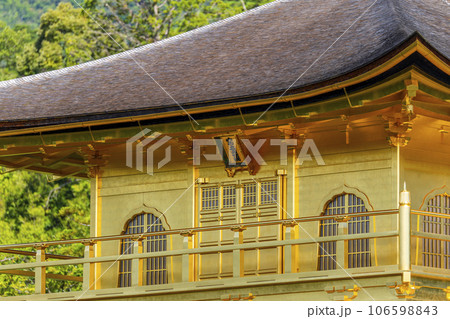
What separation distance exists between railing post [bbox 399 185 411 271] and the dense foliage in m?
28.0

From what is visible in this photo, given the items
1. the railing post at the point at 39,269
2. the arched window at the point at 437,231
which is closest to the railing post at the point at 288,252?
the arched window at the point at 437,231

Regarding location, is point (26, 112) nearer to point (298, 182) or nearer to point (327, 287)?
point (298, 182)

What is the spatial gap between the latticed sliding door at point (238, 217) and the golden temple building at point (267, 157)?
0.03 m

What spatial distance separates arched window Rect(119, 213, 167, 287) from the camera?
23.0 m

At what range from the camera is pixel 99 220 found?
23984 millimetres

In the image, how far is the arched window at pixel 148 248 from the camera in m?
23.0

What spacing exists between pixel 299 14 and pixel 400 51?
25.3 ft

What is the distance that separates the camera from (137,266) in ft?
70.8

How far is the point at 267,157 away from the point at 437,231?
12.0ft

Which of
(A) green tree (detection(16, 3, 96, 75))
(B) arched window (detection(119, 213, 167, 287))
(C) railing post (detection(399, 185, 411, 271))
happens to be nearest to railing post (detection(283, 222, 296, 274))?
(C) railing post (detection(399, 185, 411, 271))

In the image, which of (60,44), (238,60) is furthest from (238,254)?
(60,44)

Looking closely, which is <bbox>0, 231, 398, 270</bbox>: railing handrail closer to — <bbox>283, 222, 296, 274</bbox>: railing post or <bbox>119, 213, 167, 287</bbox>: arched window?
<bbox>283, 222, 296, 274</bbox>: railing post

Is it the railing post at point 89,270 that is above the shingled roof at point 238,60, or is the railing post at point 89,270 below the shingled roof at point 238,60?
below

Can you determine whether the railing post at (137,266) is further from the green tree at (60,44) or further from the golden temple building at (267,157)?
the green tree at (60,44)
